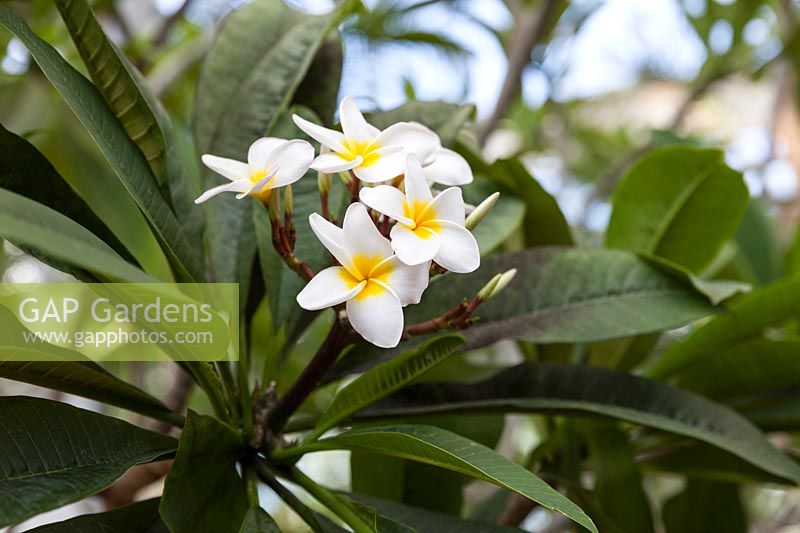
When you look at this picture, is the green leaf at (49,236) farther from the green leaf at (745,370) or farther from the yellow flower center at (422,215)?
the green leaf at (745,370)

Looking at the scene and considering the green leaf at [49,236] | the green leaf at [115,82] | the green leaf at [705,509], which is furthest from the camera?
the green leaf at [705,509]

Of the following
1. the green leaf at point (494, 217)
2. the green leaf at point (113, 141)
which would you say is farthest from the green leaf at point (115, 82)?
the green leaf at point (494, 217)

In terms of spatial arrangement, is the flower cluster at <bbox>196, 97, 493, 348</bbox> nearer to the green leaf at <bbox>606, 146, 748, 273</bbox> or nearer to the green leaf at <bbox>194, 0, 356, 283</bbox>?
the green leaf at <bbox>194, 0, 356, 283</bbox>

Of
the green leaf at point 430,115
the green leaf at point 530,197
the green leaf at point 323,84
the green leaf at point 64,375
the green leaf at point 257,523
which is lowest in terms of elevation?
the green leaf at point 257,523

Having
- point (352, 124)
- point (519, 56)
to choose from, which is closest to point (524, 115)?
point (519, 56)

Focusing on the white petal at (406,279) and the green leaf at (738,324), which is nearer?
the white petal at (406,279)

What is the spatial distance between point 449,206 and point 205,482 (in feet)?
0.83

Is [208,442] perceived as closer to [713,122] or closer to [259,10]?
[259,10]

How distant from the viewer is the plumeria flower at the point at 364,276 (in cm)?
47

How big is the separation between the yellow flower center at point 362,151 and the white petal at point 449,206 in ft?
0.21

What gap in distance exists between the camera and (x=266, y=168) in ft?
1.77

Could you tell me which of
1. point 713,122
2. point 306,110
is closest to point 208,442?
point 306,110

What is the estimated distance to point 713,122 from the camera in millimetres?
4363

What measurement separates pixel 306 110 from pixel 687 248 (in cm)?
46
